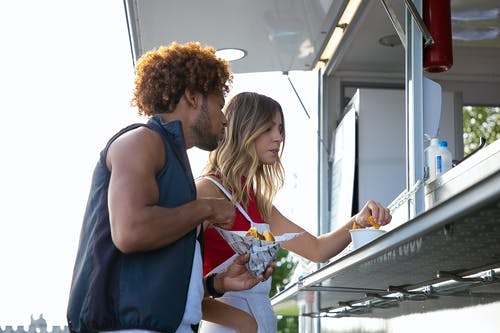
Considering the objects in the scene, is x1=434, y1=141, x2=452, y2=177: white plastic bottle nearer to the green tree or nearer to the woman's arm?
the woman's arm

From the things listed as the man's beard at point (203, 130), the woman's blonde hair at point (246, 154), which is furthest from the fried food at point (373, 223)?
the man's beard at point (203, 130)

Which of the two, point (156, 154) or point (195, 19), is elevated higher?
point (195, 19)

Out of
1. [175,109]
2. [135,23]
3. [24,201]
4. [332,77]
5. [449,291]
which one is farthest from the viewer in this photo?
[24,201]

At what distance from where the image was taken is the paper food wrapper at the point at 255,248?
2695 millimetres

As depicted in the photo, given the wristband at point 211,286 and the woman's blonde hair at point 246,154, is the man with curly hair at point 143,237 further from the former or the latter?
the woman's blonde hair at point 246,154

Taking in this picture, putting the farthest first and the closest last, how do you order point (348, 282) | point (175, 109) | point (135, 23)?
point (135, 23) → point (348, 282) → point (175, 109)

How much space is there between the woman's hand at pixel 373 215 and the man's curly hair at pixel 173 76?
0.91 m

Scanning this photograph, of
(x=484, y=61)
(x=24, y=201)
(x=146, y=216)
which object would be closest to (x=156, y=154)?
(x=146, y=216)

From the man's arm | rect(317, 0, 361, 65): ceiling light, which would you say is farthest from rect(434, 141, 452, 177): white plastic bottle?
rect(317, 0, 361, 65): ceiling light

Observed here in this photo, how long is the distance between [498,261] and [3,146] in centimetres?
2424

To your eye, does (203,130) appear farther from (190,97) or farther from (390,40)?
(390,40)

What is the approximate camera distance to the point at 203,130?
108 inches

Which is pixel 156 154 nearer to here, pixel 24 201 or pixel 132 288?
pixel 132 288

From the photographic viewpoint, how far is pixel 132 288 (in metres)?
2.42
